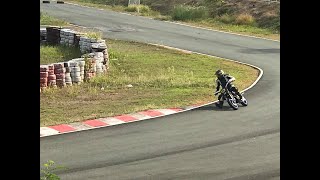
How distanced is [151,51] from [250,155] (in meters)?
16.1

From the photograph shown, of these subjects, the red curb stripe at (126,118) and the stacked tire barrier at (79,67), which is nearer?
the red curb stripe at (126,118)

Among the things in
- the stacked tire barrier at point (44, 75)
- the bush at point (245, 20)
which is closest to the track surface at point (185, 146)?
the stacked tire barrier at point (44, 75)

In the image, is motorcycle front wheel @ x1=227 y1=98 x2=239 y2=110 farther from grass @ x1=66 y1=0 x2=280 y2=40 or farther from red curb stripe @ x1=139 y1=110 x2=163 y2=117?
grass @ x1=66 y1=0 x2=280 y2=40

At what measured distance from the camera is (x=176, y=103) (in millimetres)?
15961

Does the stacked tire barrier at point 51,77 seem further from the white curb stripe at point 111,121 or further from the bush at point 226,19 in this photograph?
the bush at point 226,19

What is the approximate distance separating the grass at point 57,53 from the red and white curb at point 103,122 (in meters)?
8.75

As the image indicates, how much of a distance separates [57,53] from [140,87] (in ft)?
23.0

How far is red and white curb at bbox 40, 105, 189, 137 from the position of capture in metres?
12.6

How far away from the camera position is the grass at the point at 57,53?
22.8 meters

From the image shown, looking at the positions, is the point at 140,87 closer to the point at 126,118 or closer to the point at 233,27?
the point at 126,118

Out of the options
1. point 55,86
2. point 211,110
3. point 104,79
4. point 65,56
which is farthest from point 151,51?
point 211,110

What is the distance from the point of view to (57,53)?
24.0 m
